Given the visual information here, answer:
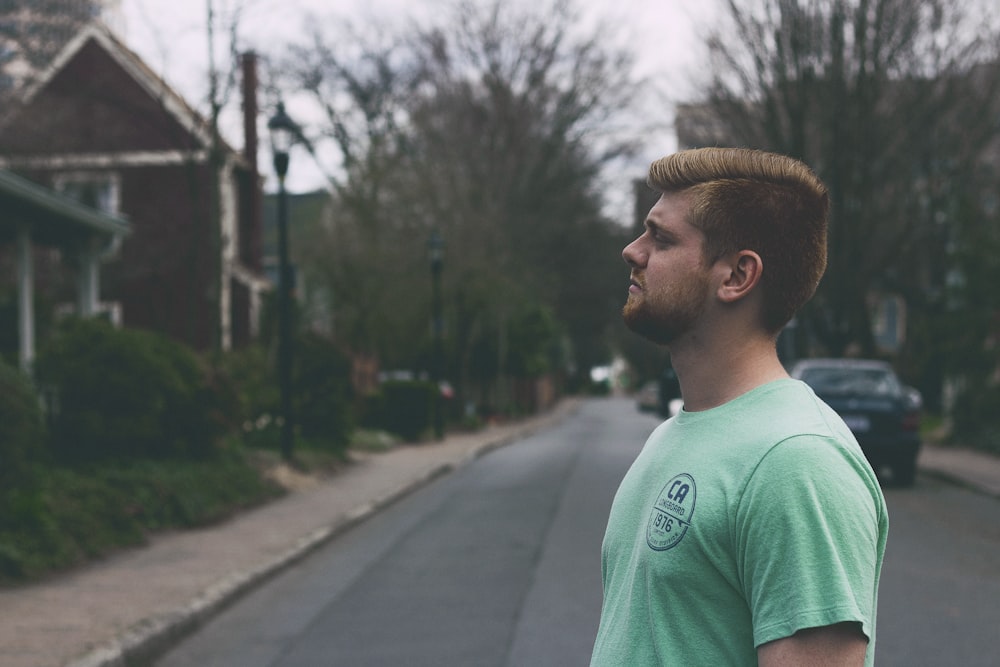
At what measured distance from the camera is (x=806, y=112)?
26.8m

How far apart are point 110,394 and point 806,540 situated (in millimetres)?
11409

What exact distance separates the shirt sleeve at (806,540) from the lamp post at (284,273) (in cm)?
1482

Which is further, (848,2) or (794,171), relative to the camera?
(848,2)

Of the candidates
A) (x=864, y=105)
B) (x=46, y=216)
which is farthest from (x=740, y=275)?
(x=864, y=105)

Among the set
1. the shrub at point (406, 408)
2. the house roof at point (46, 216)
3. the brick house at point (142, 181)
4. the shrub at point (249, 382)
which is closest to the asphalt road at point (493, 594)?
the shrub at point (249, 382)

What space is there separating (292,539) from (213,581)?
2375mm

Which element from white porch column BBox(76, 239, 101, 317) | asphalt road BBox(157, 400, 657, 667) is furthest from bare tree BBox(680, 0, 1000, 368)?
asphalt road BBox(157, 400, 657, 667)

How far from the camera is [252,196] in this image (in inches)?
1344

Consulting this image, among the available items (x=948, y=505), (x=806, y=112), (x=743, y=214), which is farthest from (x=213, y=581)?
(x=806, y=112)

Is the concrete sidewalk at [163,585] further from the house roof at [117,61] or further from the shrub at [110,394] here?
the house roof at [117,61]

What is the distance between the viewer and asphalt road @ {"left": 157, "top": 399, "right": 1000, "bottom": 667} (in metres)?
6.77

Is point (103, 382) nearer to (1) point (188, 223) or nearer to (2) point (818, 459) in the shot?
(2) point (818, 459)

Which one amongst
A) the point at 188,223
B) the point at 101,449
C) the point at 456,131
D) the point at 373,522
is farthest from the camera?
the point at 456,131

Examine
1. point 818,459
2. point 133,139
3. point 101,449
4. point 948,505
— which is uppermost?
point 133,139
